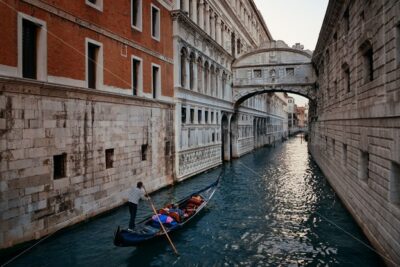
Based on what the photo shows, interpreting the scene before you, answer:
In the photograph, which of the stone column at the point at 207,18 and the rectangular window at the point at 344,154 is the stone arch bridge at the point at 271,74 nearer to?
the stone column at the point at 207,18

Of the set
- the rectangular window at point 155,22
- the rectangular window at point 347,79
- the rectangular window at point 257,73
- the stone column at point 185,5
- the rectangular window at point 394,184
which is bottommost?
the rectangular window at point 394,184

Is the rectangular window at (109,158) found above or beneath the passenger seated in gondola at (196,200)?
above

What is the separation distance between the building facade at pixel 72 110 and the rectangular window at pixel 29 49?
0.03 metres

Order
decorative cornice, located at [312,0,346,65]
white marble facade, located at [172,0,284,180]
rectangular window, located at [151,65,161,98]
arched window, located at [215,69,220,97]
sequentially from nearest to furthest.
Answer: decorative cornice, located at [312,0,346,65], rectangular window, located at [151,65,161,98], white marble facade, located at [172,0,284,180], arched window, located at [215,69,220,97]

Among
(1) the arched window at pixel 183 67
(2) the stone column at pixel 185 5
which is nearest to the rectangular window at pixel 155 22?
(1) the arched window at pixel 183 67

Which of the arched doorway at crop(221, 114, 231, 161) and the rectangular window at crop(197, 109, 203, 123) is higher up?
the rectangular window at crop(197, 109, 203, 123)

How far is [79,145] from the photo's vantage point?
10383 mm

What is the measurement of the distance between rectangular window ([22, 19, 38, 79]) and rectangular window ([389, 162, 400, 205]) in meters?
9.39

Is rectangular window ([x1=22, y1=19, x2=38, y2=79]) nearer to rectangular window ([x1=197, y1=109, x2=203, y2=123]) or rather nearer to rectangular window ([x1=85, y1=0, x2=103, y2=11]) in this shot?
rectangular window ([x1=85, y1=0, x2=103, y2=11])

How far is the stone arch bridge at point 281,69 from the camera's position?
1034 inches

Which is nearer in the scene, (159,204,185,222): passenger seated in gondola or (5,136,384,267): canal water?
(5,136,384,267): canal water

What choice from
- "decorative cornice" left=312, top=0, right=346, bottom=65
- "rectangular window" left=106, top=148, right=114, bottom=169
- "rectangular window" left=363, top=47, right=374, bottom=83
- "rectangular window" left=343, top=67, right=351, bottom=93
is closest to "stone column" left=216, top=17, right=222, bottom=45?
"decorative cornice" left=312, top=0, right=346, bottom=65

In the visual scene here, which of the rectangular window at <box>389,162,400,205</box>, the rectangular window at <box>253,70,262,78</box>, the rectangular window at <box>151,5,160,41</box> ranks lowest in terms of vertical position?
the rectangular window at <box>389,162,400,205</box>

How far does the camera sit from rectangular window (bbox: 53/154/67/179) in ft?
31.3
